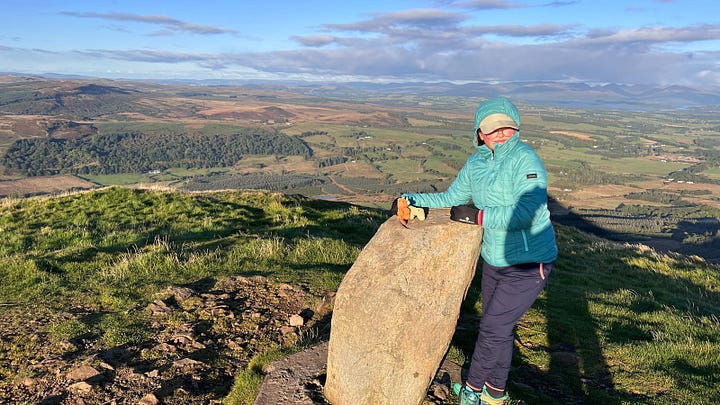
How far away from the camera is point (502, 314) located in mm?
4602

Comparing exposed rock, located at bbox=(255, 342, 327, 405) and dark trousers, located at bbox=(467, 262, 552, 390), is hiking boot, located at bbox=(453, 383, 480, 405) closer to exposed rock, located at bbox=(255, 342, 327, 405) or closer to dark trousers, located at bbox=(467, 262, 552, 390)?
dark trousers, located at bbox=(467, 262, 552, 390)

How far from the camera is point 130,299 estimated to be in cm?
753

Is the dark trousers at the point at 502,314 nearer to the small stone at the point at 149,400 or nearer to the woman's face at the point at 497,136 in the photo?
the woman's face at the point at 497,136

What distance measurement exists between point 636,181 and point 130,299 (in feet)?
403

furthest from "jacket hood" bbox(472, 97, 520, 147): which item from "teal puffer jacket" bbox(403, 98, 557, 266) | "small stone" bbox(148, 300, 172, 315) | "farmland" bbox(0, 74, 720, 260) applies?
"farmland" bbox(0, 74, 720, 260)

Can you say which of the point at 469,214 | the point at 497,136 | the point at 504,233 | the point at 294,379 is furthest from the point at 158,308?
the point at 497,136

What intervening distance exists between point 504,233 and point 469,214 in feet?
1.47

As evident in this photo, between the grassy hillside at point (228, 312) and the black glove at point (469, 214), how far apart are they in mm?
2639

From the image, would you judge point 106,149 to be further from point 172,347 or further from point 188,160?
point 172,347

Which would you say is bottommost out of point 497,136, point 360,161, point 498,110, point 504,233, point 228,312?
point 360,161

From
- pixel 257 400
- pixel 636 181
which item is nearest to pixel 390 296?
pixel 257 400

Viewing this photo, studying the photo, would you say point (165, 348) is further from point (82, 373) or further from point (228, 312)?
point (228, 312)

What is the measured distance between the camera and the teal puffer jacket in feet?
14.1

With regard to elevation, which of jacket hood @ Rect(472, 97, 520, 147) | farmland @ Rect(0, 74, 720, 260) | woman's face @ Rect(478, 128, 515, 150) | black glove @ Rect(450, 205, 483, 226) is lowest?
farmland @ Rect(0, 74, 720, 260)
